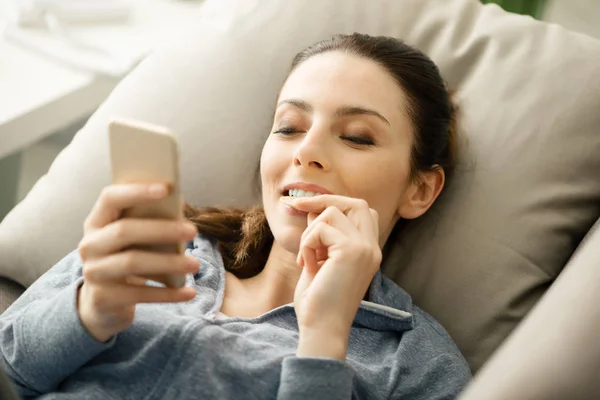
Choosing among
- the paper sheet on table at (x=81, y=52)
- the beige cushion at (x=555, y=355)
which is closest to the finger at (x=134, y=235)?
the beige cushion at (x=555, y=355)

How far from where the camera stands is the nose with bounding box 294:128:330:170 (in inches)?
39.6

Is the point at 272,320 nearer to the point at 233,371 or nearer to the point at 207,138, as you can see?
the point at 233,371

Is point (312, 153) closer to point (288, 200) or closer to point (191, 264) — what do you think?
point (288, 200)

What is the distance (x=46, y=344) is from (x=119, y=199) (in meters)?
0.27

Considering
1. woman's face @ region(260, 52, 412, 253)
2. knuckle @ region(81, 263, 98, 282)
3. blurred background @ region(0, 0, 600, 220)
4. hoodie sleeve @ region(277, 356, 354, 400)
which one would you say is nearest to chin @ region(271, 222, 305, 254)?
woman's face @ region(260, 52, 412, 253)

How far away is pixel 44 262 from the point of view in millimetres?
1197

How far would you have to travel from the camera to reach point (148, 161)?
28.1 inches

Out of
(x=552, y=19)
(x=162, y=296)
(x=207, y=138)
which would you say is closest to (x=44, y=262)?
(x=207, y=138)

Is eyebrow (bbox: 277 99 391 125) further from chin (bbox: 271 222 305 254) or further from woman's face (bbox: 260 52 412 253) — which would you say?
chin (bbox: 271 222 305 254)

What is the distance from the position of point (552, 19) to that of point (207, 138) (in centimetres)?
110

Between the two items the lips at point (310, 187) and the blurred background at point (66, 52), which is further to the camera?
the blurred background at point (66, 52)

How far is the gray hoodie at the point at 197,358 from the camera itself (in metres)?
0.87

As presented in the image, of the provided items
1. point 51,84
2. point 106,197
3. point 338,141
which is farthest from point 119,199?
point 51,84

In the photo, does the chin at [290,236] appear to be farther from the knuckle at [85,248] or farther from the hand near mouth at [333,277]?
the knuckle at [85,248]
